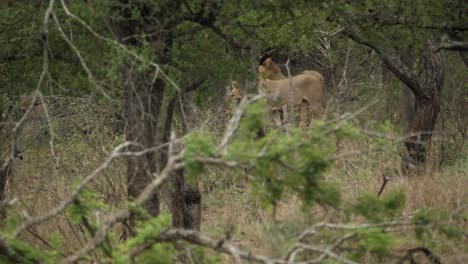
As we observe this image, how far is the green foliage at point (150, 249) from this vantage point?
19.5ft

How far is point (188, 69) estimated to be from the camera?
26.4ft

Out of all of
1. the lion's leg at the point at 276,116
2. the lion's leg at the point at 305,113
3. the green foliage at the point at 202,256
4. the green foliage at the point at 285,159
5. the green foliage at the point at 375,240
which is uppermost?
the green foliage at the point at 285,159

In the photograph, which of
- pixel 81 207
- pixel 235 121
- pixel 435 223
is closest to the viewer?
pixel 235 121

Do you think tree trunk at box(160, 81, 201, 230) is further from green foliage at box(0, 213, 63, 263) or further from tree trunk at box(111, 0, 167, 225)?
green foliage at box(0, 213, 63, 263)

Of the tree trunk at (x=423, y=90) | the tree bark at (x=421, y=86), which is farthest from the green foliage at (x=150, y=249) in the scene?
the tree trunk at (x=423, y=90)

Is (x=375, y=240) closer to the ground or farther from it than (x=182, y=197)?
farther from it

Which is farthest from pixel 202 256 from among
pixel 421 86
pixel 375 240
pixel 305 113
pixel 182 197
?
pixel 305 113

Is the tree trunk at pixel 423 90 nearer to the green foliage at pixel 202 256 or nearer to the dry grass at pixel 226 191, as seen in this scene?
the dry grass at pixel 226 191

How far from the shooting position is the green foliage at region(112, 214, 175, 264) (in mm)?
5930

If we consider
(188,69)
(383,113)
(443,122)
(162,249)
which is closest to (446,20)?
(188,69)

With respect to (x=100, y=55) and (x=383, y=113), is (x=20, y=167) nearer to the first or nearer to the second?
(x=100, y=55)

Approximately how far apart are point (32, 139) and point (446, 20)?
4861mm

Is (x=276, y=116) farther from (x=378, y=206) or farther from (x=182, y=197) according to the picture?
(x=378, y=206)

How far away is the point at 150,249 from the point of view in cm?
608
